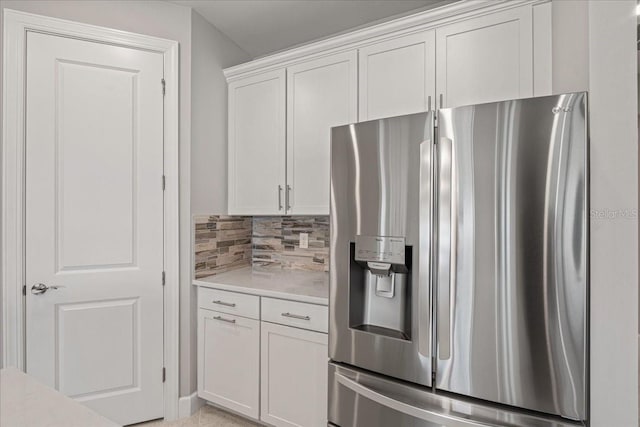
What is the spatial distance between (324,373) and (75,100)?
2144mm

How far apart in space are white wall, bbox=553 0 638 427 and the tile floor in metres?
1.99

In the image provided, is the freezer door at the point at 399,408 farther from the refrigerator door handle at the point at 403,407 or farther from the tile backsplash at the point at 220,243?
the tile backsplash at the point at 220,243

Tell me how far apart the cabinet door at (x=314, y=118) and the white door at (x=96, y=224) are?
88 centimetres

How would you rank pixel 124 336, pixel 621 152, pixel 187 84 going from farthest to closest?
1. pixel 187 84
2. pixel 124 336
3. pixel 621 152

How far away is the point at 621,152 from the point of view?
1124mm

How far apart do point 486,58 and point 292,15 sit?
4.68 ft

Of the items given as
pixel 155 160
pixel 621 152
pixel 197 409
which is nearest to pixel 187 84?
pixel 155 160

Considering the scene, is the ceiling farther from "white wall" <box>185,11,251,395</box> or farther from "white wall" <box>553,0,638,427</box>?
"white wall" <box>553,0,638,427</box>

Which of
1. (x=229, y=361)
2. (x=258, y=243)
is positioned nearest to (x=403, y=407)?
(x=229, y=361)

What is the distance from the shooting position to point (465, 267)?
1.29 meters

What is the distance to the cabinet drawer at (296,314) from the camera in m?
1.99

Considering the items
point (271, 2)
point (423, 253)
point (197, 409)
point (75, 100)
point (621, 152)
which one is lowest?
point (197, 409)

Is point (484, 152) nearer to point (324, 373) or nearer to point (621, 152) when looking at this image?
point (621, 152)

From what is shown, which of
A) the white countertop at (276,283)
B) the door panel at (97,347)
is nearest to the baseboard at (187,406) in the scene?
the door panel at (97,347)
